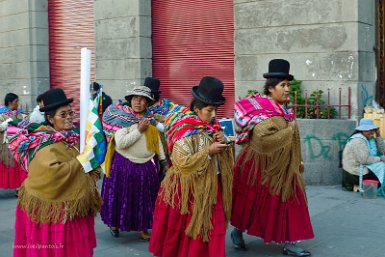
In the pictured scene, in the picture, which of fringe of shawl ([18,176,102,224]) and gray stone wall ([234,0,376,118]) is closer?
fringe of shawl ([18,176,102,224])

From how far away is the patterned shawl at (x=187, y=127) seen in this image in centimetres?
519

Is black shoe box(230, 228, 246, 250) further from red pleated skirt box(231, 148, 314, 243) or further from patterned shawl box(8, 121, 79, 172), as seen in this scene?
patterned shawl box(8, 121, 79, 172)

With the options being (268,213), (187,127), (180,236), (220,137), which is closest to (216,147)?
(220,137)

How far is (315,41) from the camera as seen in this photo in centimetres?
1010

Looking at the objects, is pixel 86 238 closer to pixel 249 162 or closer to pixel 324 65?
pixel 249 162

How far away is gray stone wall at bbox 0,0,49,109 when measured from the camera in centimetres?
1586

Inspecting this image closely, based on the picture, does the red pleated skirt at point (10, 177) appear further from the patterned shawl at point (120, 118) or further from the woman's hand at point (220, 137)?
the woman's hand at point (220, 137)

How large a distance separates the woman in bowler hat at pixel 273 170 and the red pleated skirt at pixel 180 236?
81cm

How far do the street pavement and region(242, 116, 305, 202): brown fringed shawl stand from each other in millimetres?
797

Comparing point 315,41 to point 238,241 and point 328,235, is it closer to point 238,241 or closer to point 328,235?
point 328,235

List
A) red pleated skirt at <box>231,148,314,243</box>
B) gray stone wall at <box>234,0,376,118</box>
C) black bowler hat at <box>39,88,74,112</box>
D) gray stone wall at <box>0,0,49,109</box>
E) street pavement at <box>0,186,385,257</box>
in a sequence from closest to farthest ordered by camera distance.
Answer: black bowler hat at <box>39,88,74,112</box>
red pleated skirt at <box>231,148,314,243</box>
street pavement at <box>0,186,385,257</box>
gray stone wall at <box>234,0,376,118</box>
gray stone wall at <box>0,0,49,109</box>

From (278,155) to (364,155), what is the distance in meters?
3.54

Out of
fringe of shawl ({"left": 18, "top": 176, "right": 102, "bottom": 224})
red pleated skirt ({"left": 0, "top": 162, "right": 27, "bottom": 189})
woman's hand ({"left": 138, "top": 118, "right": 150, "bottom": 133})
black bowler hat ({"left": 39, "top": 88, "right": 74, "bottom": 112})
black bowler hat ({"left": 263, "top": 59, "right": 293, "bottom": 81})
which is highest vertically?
black bowler hat ({"left": 263, "top": 59, "right": 293, "bottom": 81})

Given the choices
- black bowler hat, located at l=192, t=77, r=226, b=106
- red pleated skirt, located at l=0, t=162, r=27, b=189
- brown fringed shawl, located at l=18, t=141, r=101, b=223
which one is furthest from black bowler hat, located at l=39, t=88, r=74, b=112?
red pleated skirt, located at l=0, t=162, r=27, b=189
